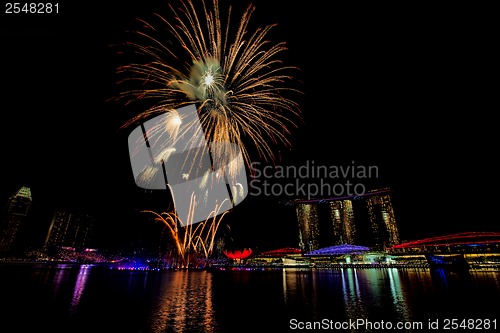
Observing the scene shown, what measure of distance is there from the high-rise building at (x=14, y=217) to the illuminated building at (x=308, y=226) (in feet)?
464

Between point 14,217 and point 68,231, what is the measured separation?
2691 cm

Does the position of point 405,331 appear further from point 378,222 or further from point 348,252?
point 378,222

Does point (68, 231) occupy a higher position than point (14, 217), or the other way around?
point (14, 217)

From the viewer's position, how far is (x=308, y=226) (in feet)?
424

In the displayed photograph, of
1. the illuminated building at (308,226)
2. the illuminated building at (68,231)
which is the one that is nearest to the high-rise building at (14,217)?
the illuminated building at (68,231)

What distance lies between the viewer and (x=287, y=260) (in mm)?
100938

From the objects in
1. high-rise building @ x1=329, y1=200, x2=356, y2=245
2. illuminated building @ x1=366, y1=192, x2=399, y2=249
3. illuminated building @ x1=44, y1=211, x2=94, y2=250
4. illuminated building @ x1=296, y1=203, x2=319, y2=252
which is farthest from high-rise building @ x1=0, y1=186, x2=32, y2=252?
illuminated building @ x1=366, y1=192, x2=399, y2=249

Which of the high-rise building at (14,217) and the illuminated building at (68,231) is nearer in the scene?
the high-rise building at (14,217)

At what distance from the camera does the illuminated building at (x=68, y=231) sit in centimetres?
15188

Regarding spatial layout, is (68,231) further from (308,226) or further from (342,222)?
(342,222)

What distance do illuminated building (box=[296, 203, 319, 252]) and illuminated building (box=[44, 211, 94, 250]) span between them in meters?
119

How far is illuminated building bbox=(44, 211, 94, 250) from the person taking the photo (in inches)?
5979

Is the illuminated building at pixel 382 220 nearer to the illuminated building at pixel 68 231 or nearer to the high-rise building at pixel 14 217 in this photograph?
the illuminated building at pixel 68 231

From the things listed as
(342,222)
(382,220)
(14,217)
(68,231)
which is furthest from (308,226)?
(14,217)
